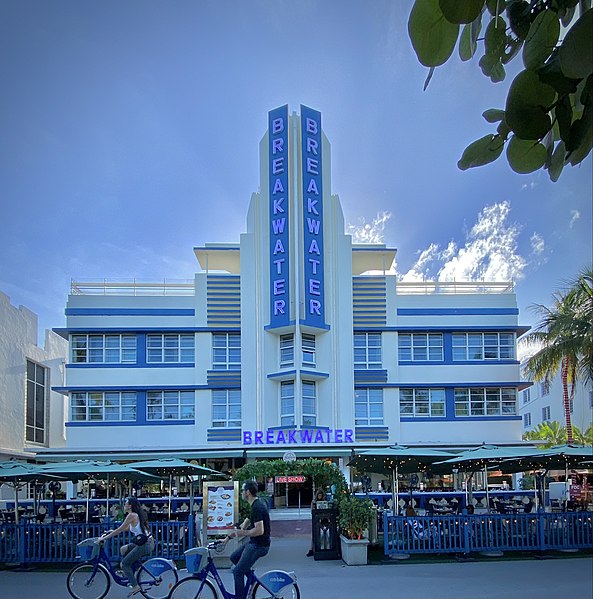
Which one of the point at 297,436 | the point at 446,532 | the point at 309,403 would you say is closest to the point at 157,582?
the point at 446,532

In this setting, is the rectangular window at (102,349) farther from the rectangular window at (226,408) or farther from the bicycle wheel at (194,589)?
the bicycle wheel at (194,589)

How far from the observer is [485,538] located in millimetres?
11109

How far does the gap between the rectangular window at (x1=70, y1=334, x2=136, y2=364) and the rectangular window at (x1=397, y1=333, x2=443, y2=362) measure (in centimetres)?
1053

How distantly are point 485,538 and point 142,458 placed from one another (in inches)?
694

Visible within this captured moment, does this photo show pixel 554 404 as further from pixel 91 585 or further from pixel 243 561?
pixel 91 585

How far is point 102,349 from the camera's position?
95.8 feet

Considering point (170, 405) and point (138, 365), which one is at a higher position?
point (138, 365)

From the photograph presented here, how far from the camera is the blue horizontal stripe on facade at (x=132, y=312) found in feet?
95.2

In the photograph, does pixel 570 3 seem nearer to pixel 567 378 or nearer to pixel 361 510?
pixel 567 378

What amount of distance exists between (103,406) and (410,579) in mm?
22417

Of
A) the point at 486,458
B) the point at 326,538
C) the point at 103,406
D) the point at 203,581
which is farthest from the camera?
the point at 103,406

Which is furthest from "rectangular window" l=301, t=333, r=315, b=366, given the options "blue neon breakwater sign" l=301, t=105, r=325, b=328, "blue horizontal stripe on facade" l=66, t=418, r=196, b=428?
"blue horizontal stripe on facade" l=66, t=418, r=196, b=428

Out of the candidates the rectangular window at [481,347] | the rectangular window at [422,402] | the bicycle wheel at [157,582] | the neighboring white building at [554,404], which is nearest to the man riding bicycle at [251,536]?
the bicycle wheel at [157,582]

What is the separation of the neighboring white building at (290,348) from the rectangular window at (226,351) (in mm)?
41
